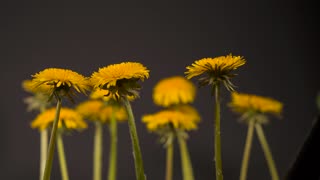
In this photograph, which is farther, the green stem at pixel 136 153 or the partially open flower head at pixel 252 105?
the partially open flower head at pixel 252 105

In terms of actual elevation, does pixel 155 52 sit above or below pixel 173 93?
above

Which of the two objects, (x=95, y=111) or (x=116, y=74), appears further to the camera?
(x=95, y=111)

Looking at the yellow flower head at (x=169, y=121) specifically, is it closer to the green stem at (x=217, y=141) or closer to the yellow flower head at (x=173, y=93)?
the yellow flower head at (x=173, y=93)

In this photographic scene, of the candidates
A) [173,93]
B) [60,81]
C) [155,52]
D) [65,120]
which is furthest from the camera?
[155,52]

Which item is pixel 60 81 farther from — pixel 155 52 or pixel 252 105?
pixel 155 52

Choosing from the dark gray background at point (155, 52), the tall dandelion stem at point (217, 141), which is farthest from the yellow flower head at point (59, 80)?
the dark gray background at point (155, 52)

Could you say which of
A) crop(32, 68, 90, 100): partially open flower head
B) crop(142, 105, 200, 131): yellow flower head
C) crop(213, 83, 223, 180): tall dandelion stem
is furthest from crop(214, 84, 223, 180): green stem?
crop(142, 105, 200, 131): yellow flower head

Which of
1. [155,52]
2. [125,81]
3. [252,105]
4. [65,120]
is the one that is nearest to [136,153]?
[125,81]
